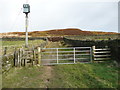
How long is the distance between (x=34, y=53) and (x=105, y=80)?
5.38m

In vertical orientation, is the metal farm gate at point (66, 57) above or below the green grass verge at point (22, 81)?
above

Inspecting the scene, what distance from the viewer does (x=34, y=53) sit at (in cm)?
970

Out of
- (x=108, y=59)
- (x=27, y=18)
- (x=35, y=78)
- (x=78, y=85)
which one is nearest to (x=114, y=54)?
(x=108, y=59)

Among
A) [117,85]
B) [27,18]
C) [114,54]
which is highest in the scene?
[27,18]

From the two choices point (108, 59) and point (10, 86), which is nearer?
point (10, 86)

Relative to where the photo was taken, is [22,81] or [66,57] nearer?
[22,81]

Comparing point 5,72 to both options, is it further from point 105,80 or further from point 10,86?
point 105,80

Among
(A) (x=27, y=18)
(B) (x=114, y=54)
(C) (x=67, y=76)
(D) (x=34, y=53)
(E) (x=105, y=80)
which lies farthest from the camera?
(A) (x=27, y=18)

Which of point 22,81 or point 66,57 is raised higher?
point 66,57

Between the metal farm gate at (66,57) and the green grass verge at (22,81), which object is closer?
the green grass verge at (22,81)

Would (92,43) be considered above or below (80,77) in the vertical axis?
above

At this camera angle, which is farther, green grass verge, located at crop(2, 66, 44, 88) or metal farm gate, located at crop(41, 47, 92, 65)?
metal farm gate, located at crop(41, 47, 92, 65)

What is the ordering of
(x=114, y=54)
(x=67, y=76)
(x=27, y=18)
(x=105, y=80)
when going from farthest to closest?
(x=27, y=18) → (x=114, y=54) → (x=67, y=76) → (x=105, y=80)

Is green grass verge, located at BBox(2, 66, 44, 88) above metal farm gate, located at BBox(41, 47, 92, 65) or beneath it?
beneath
